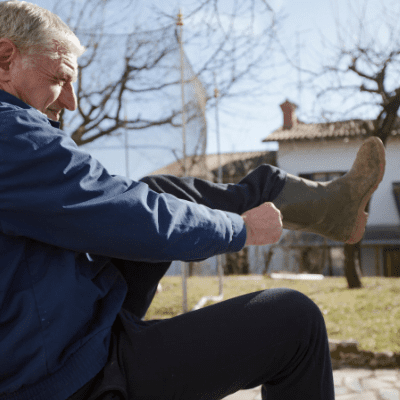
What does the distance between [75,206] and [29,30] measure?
0.40 m

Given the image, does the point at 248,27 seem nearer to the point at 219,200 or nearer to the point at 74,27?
the point at 74,27

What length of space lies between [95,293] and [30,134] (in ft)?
1.00

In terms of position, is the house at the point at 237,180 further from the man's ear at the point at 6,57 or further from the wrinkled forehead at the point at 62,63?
the man's ear at the point at 6,57

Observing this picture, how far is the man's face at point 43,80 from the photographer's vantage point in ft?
2.66

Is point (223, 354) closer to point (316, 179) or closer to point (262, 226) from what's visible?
point (262, 226)

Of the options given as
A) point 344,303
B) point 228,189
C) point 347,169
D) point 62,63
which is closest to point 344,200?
point 228,189

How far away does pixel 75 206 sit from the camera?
0.66 m

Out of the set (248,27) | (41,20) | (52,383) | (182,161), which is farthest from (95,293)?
(248,27)

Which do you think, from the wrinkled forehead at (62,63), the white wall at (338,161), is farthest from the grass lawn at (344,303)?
the white wall at (338,161)

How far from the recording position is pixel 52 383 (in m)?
0.69

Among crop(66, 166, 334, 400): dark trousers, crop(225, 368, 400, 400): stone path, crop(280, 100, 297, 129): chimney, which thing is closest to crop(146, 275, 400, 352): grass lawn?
crop(225, 368, 400, 400): stone path

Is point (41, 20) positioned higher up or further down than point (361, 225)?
higher up

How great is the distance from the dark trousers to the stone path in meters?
1.41

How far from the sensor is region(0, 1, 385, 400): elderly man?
0.67m
